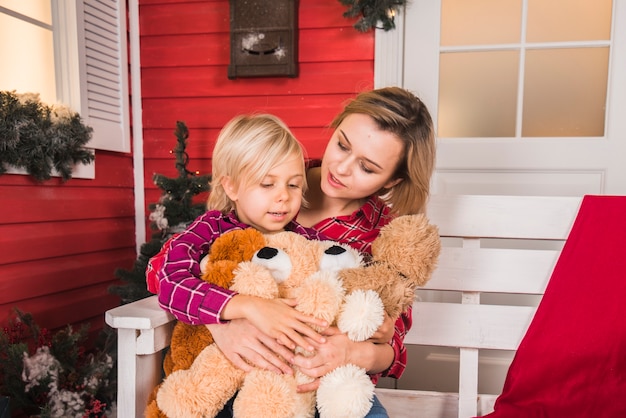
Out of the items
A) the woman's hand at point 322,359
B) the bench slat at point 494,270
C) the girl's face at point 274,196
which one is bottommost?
the woman's hand at point 322,359

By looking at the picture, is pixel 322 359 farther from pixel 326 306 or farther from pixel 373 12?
pixel 373 12

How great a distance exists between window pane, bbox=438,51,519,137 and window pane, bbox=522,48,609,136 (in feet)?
0.20

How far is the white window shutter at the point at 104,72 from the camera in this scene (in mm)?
1896

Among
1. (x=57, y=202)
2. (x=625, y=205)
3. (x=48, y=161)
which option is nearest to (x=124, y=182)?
(x=57, y=202)

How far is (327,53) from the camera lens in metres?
2.02

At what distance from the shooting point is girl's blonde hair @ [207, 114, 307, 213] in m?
1.06

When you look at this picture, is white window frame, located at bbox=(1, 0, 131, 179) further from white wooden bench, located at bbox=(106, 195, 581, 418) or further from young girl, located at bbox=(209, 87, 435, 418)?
white wooden bench, located at bbox=(106, 195, 581, 418)

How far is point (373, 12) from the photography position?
1.88 metres

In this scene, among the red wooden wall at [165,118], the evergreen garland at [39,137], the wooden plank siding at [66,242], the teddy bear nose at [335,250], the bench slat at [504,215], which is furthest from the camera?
the red wooden wall at [165,118]

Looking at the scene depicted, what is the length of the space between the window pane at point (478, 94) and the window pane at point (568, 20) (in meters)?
0.12

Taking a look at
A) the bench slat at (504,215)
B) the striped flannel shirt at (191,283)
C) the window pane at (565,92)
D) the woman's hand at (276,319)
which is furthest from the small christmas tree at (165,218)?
the window pane at (565,92)

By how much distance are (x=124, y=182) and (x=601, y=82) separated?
1.96 m

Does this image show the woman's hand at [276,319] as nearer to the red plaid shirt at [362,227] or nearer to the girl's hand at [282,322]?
the girl's hand at [282,322]

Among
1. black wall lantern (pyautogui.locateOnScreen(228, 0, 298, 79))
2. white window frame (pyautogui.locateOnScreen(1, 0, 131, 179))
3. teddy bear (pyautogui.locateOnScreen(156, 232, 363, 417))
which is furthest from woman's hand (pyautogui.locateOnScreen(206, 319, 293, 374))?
black wall lantern (pyautogui.locateOnScreen(228, 0, 298, 79))
